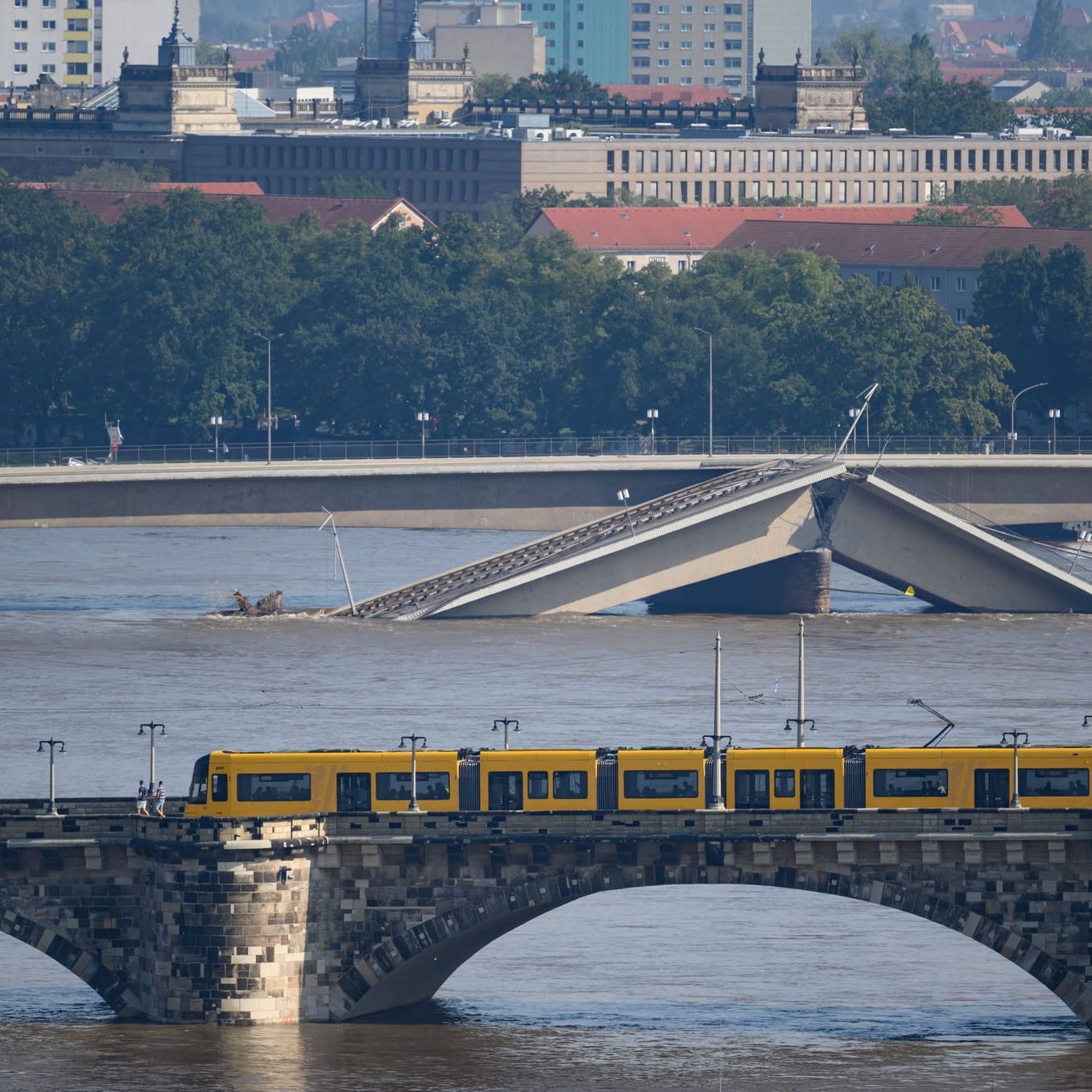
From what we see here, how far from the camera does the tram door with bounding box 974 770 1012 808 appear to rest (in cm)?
5650

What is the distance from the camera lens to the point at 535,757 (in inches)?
2229

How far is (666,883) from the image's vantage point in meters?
54.5

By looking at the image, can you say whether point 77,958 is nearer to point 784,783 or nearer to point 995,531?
point 784,783

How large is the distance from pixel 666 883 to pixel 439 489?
5389cm

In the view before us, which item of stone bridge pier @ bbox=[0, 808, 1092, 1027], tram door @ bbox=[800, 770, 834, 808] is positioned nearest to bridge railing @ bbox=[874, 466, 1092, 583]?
tram door @ bbox=[800, 770, 834, 808]

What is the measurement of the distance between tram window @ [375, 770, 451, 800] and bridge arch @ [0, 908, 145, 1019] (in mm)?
4620

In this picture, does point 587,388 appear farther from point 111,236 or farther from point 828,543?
point 828,543

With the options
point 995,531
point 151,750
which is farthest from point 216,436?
point 151,750

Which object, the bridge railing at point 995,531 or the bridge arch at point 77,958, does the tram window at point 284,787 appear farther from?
the bridge railing at point 995,531

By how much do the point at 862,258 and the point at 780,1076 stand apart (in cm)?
11854

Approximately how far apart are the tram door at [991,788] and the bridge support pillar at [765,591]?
48.2 m

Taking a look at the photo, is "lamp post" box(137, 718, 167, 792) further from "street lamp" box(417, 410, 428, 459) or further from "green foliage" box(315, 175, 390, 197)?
"green foliage" box(315, 175, 390, 197)

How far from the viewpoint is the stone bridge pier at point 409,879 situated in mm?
54156

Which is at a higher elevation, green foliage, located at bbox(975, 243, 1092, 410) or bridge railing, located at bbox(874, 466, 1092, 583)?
green foliage, located at bbox(975, 243, 1092, 410)
